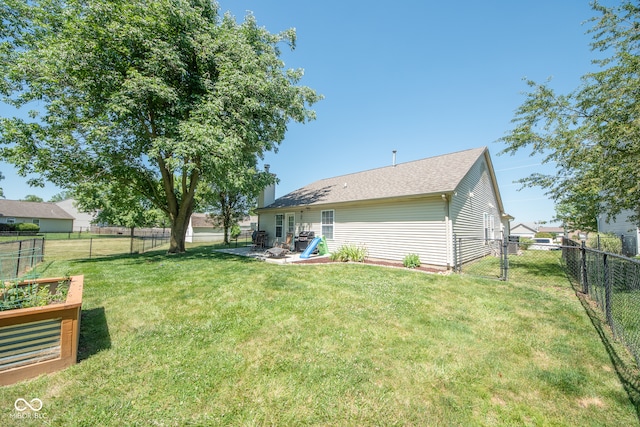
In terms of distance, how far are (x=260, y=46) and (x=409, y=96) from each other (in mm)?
7736

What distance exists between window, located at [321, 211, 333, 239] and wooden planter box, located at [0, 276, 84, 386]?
10.2m

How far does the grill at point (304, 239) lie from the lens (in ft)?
42.3

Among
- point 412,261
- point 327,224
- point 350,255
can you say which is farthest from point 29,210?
point 412,261

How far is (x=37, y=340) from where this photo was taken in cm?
261

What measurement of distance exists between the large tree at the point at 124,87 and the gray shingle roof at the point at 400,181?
4.50 meters

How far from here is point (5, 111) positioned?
31.7 ft

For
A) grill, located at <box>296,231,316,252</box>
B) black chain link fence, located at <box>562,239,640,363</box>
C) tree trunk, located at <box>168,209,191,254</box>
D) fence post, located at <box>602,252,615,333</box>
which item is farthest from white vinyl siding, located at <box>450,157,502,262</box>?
tree trunk, located at <box>168,209,191,254</box>

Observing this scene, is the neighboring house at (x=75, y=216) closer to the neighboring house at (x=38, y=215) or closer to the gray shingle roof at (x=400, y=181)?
the neighboring house at (x=38, y=215)

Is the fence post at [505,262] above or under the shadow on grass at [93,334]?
above

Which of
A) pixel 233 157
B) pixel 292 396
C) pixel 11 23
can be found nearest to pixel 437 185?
pixel 233 157

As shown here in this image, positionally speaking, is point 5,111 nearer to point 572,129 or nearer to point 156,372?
point 156,372

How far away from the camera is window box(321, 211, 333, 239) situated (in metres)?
12.5

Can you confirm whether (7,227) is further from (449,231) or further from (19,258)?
(449,231)

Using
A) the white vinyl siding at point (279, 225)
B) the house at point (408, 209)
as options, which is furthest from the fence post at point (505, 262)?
the white vinyl siding at point (279, 225)
